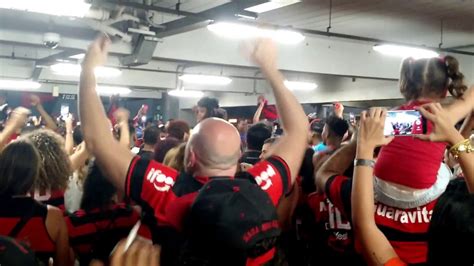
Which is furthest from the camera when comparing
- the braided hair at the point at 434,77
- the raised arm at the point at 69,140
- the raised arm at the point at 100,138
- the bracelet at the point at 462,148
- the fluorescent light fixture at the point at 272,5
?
the fluorescent light fixture at the point at 272,5

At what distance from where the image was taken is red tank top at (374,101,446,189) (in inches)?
70.0

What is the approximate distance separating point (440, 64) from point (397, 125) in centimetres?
43

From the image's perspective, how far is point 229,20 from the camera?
19.2 ft

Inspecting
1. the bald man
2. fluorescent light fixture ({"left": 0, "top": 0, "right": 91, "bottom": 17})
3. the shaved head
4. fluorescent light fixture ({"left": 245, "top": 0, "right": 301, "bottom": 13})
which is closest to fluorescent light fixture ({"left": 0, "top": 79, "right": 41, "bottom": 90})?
fluorescent light fixture ({"left": 0, "top": 0, "right": 91, "bottom": 17})

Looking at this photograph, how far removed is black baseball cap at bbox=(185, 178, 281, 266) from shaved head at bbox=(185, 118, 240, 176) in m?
0.24

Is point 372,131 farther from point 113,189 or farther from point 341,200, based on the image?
point 113,189

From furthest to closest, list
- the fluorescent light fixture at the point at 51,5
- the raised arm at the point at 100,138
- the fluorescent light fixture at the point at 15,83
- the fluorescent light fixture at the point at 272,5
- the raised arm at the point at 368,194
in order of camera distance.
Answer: the fluorescent light fixture at the point at 15,83, the fluorescent light fixture at the point at 272,5, the fluorescent light fixture at the point at 51,5, the raised arm at the point at 100,138, the raised arm at the point at 368,194

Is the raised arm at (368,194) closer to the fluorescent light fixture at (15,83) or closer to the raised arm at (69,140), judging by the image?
the raised arm at (69,140)

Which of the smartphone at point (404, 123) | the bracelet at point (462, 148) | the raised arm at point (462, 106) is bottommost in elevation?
the bracelet at point (462, 148)

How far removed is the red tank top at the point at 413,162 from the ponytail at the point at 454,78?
0.13m

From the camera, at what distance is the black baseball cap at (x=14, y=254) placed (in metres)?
1.20

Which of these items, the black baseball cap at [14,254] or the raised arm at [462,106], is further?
the raised arm at [462,106]

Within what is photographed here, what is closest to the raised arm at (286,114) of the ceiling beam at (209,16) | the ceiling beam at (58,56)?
the ceiling beam at (209,16)

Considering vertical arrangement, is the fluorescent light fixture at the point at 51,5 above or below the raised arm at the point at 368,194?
above
